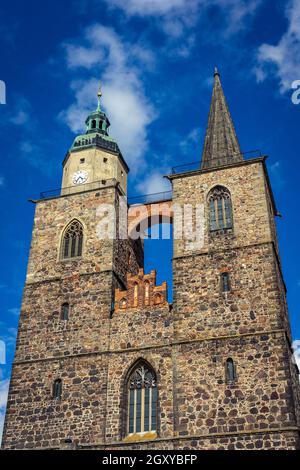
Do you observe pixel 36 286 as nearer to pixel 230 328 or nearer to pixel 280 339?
pixel 230 328

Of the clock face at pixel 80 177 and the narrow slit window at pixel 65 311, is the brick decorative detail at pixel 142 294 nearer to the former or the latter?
the narrow slit window at pixel 65 311

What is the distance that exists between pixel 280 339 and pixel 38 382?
433 inches

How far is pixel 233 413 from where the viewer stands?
914 inches

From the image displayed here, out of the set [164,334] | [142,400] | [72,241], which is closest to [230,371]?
[164,334]

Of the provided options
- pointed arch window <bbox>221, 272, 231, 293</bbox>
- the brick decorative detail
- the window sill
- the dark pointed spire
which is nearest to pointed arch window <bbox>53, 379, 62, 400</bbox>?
the window sill

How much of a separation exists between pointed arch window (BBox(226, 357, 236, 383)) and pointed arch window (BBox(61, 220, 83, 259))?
9883mm

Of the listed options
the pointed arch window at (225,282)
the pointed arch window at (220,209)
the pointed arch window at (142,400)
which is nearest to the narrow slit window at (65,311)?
the pointed arch window at (142,400)

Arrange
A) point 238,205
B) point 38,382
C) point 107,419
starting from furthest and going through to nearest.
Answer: point 238,205 → point 38,382 → point 107,419

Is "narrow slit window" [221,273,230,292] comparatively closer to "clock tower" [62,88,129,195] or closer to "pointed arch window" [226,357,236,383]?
"pointed arch window" [226,357,236,383]

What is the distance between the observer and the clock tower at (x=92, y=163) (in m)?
33.1

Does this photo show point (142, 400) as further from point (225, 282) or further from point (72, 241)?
point (72, 241)

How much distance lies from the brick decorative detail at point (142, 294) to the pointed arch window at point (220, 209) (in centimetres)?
382

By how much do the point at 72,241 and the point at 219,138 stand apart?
10366 millimetres
